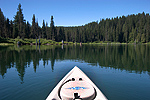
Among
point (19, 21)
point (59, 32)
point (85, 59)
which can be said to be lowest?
point (85, 59)

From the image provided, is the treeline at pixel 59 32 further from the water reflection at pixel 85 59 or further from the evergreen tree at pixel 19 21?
the water reflection at pixel 85 59

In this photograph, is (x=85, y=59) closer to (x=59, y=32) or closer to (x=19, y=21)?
(x=19, y=21)

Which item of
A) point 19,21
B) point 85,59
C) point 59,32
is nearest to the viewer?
point 85,59

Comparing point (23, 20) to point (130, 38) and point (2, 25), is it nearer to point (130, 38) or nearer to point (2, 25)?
point (2, 25)

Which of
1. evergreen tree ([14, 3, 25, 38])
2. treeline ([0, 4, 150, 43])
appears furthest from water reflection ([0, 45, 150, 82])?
treeline ([0, 4, 150, 43])

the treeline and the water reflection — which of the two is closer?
the water reflection

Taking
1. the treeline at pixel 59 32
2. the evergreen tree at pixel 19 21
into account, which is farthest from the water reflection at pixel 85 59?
the treeline at pixel 59 32

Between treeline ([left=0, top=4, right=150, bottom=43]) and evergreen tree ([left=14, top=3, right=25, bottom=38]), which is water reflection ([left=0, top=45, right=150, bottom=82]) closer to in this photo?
evergreen tree ([left=14, top=3, right=25, bottom=38])

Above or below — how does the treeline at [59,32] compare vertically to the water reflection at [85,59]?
above

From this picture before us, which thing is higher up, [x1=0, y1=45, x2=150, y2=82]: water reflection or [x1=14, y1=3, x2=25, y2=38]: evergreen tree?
[x1=14, y1=3, x2=25, y2=38]: evergreen tree

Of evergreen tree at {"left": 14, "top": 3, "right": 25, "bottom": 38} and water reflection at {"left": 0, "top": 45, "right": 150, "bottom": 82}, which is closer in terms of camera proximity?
water reflection at {"left": 0, "top": 45, "right": 150, "bottom": 82}

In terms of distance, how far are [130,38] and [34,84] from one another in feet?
491

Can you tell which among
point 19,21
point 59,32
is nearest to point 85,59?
point 19,21

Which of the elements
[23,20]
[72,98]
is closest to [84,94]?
[72,98]
